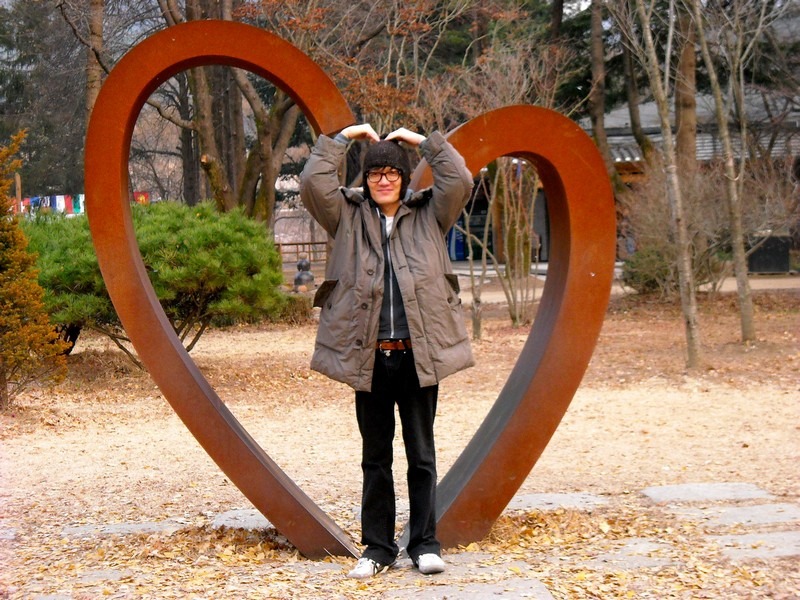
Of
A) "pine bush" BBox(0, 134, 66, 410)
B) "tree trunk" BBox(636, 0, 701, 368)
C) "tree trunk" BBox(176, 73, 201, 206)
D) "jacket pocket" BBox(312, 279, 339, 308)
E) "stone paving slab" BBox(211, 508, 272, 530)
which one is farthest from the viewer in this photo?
"tree trunk" BBox(176, 73, 201, 206)

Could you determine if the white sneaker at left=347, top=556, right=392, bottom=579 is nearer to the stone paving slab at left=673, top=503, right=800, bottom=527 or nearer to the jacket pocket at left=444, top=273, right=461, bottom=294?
the jacket pocket at left=444, top=273, right=461, bottom=294

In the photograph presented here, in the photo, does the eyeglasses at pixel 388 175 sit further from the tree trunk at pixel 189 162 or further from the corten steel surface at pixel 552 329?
the tree trunk at pixel 189 162

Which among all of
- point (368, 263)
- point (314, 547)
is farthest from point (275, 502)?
point (368, 263)

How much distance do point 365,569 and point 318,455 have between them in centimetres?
303

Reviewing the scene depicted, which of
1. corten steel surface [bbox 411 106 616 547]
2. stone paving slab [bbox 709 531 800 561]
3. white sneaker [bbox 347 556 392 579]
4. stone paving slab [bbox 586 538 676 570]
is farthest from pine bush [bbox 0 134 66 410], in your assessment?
stone paving slab [bbox 709 531 800 561]

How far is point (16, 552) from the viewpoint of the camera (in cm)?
476

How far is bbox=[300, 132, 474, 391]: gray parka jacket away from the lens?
13.3ft

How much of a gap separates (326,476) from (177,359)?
2.17 metres

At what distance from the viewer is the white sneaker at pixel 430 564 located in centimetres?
420

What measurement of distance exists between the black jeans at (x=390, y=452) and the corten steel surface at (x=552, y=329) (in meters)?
0.38

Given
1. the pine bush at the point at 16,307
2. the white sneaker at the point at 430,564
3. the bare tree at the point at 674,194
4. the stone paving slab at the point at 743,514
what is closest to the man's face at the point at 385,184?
the white sneaker at the point at 430,564

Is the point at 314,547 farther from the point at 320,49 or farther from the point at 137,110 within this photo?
the point at 320,49

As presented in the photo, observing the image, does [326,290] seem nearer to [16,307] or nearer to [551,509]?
[551,509]

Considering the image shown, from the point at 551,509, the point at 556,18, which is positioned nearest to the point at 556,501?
the point at 551,509
